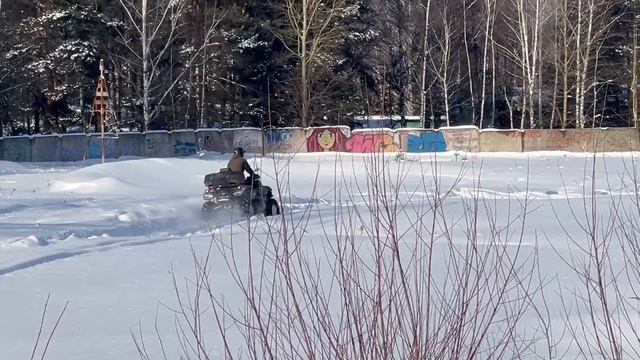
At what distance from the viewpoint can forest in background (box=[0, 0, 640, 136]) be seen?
40.3 m

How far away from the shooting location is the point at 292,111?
142 feet

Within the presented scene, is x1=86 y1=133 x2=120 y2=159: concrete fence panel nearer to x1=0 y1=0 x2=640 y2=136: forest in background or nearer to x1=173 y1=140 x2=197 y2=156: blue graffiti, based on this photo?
x1=0 y1=0 x2=640 y2=136: forest in background

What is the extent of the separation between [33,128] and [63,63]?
8324mm

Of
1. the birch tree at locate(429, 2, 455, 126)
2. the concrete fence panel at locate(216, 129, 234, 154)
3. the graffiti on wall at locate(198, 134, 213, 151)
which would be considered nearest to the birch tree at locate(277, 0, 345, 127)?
the concrete fence panel at locate(216, 129, 234, 154)

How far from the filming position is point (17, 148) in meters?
35.0

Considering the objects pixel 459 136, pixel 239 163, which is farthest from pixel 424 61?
pixel 239 163

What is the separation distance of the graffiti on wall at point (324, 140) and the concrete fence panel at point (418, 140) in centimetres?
241

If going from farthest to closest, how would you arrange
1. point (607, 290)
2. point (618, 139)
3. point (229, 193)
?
point (618, 139) < point (229, 193) < point (607, 290)

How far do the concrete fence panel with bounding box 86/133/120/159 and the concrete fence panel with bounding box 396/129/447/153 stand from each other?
1144cm

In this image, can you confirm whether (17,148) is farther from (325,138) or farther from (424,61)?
(424,61)

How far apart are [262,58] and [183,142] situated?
24.5 ft

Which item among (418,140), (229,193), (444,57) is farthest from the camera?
(444,57)

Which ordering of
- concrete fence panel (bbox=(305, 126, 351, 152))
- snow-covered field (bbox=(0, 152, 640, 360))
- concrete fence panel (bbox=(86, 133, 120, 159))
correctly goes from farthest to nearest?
concrete fence panel (bbox=(305, 126, 351, 152)), concrete fence panel (bbox=(86, 133, 120, 159)), snow-covered field (bbox=(0, 152, 640, 360))

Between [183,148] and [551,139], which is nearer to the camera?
[183,148]
